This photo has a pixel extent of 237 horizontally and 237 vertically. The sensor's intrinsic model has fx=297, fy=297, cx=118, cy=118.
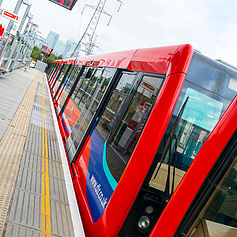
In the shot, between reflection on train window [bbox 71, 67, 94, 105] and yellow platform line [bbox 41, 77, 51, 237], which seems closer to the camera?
yellow platform line [bbox 41, 77, 51, 237]

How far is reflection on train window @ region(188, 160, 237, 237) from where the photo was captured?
2.41 meters

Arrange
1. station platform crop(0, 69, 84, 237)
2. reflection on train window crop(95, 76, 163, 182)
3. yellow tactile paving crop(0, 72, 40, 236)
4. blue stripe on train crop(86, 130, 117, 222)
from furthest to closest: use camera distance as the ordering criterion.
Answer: yellow tactile paving crop(0, 72, 40, 236), station platform crop(0, 69, 84, 237), blue stripe on train crop(86, 130, 117, 222), reflection on train window crop(95, 76, 163, 182)

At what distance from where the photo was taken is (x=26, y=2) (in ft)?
75.0

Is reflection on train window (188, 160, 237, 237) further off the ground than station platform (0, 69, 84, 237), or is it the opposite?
reflection on train window (188, 160, 237, 237)

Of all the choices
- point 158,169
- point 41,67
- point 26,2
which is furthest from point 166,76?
point 41,67

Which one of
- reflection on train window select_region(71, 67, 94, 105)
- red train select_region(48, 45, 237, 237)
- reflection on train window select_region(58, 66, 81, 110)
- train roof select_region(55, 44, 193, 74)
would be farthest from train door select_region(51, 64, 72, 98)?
red train select_region(48, 45, 237, 237)

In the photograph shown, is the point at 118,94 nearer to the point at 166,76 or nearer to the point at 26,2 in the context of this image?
the point at 166,76

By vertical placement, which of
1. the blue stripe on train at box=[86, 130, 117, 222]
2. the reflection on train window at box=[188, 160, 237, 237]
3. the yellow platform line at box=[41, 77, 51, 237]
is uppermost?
the reflection on train window at box=[188, 160, 237, 237]

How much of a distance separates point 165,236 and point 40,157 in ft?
16.3

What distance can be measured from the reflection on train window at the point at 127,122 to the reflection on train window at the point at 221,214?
1.29m

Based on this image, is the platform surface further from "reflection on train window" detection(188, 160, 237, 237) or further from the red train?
"reflection on train window" detection(188, 160, 237, 237)

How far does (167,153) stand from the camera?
10.6 ft

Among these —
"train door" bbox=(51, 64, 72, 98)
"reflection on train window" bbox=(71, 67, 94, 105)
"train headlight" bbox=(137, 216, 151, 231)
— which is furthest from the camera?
"train door" bbox=(51, 64, 72, 98)

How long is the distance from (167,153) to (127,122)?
100 centimetres
